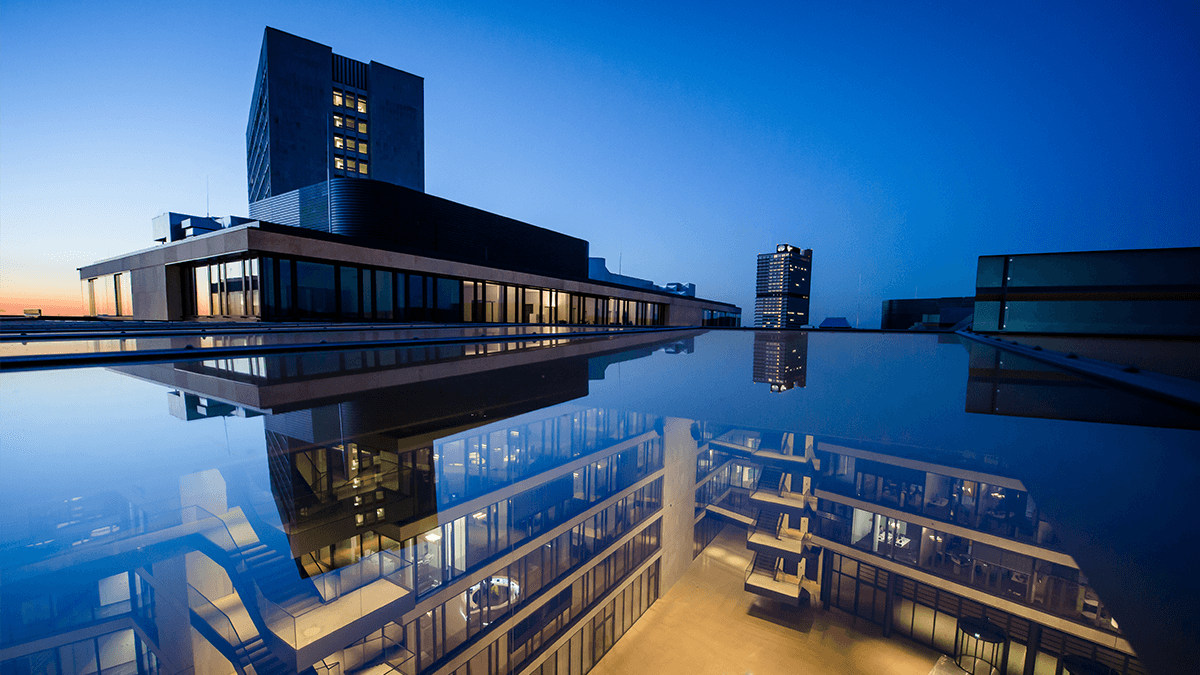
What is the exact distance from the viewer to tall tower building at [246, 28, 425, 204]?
35.9 meters

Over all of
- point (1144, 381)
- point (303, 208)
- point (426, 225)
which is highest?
point (303, 208)

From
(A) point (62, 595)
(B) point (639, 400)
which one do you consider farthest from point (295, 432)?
(B) point (639, 400)

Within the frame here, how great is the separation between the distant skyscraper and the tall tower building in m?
119

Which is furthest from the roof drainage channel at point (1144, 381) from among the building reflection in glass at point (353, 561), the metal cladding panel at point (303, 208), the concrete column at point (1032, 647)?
the metal cladding panel at point (303, 208)

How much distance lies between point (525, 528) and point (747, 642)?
0.84 meters

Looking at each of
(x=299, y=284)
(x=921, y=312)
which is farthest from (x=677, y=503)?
(x=921, y=312)

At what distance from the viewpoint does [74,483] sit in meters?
1.90

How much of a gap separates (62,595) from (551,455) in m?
1.69

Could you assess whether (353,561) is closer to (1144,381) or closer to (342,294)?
(1144,381)

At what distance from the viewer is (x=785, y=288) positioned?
443ft

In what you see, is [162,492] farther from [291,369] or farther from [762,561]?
[291,369]

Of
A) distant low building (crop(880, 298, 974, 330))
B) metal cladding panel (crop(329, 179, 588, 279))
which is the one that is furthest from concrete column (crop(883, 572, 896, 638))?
distant low building (crop(880, 298, 974, 330))

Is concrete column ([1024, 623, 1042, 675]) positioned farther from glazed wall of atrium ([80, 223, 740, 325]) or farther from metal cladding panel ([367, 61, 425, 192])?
metal cladding panel ([367, 61, 425, 192])

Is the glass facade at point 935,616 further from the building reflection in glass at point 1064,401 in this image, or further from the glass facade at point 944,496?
the building reflection in glass at point 1064,401
